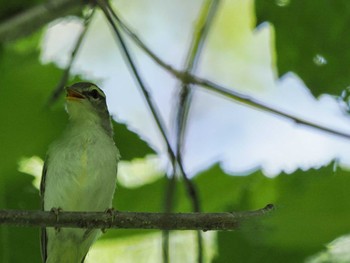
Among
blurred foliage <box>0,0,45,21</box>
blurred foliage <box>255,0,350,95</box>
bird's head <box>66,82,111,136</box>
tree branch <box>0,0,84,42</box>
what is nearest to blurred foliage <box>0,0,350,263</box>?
blurred foliage <box>255,0,350,95</box>

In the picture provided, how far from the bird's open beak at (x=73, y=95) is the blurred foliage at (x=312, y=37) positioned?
5.15 ft

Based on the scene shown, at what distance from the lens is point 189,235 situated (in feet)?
13.0

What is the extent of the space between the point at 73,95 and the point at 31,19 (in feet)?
1.89

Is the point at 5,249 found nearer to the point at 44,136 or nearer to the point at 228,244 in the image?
the point at 44,136

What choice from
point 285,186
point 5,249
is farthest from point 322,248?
point 5,249

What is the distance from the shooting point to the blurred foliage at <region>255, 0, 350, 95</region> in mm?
3287

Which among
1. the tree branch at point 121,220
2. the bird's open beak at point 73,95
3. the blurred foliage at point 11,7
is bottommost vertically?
the tree branch at point 121,220

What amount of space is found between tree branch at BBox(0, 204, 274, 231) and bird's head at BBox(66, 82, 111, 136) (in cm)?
123

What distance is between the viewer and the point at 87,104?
5035mm

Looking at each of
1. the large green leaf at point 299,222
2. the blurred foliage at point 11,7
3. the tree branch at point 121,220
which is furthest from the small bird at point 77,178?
the large green leaf at point 299,222

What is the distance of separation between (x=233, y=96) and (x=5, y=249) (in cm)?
137

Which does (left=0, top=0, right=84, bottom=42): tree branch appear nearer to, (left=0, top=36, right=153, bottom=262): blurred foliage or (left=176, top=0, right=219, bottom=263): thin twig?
(left=0, top=36, right=153, bottom=262): blurred foliage

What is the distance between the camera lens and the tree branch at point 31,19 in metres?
4.36

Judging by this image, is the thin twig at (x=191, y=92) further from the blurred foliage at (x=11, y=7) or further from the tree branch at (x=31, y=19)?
the blurred foliage at (x=11, y=7)
